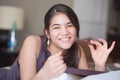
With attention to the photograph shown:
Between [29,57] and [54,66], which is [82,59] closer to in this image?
[29,57]

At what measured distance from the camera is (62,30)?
0.43 m

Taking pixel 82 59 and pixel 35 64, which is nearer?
pixel 35 64

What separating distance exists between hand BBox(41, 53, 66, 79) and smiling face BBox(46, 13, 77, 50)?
82 mm

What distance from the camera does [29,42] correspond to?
0.54 m

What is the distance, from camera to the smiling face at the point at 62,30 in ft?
1.40

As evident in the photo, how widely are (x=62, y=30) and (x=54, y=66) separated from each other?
0.10m

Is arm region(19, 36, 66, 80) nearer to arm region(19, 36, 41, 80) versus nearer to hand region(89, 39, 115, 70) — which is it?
arm region(19, 36, 41, 80)

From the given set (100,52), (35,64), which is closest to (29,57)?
(35,64)

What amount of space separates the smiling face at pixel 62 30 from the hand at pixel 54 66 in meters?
0.08

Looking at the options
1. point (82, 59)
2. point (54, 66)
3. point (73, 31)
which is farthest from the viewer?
point (82, 59)

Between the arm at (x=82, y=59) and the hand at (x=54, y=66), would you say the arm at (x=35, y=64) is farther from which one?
the arm at (x=82, y=59)

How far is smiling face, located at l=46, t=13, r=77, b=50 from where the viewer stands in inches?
16.9

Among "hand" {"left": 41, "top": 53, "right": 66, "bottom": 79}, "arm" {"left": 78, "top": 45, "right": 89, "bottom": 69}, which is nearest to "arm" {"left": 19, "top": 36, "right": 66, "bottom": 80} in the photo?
"hand" {"left": 41, "top": 53, "right": 66, "bottom": 79}

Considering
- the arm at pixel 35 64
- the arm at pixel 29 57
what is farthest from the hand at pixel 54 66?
the arm at pixel 29 57
